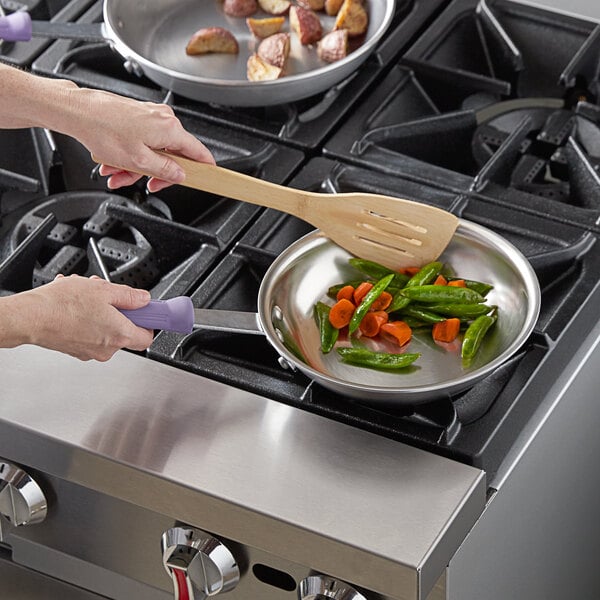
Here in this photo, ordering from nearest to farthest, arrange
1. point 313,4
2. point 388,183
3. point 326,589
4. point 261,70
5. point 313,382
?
point 326,589 < point 313,382 < point 388,183 < point 261,70 < point 313,4

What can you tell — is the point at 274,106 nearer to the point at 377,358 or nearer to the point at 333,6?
the point at 333,6

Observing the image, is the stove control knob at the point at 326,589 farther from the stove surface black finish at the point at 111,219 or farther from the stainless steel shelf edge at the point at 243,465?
the stove surface black finish at the point at 111,219

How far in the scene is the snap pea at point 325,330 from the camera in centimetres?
131

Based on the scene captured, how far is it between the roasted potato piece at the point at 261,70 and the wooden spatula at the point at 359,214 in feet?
0.93

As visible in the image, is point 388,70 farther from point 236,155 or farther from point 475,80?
point 236,155

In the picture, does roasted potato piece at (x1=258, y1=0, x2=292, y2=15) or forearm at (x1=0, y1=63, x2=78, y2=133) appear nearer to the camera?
forearm at (x1=0, y1=63, x2=78, y2=133)

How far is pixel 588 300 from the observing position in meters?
1.35

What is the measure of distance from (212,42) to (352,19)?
0.60 feet

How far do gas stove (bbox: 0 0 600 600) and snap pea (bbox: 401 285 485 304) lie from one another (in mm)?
83

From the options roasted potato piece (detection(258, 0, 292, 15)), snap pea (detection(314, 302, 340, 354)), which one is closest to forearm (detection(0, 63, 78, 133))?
snap pea (detection(314, 302, 340, 354))

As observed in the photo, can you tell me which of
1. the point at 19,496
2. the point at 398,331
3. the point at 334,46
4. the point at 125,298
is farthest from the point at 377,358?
the point at 334,46

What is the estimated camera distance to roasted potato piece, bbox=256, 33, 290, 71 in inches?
64.0

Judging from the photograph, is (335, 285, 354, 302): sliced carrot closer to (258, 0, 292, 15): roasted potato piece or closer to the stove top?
the stove top

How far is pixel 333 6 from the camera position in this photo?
171 cm
